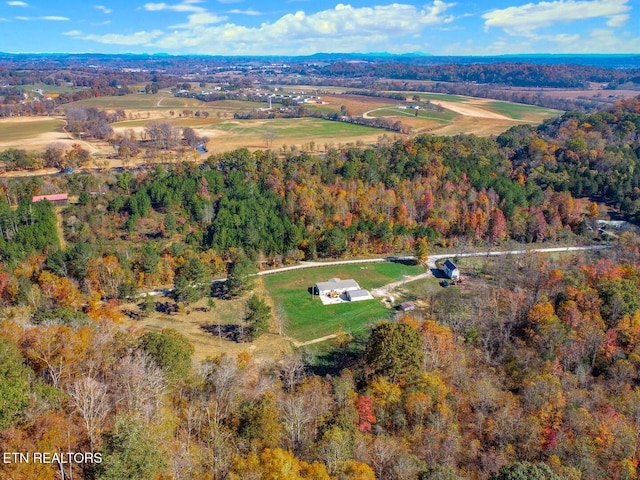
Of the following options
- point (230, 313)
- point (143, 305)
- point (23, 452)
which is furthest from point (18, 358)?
point (230, 313)

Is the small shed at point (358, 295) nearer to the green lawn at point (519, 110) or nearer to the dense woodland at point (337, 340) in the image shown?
the dense woodland at point (337, 340)

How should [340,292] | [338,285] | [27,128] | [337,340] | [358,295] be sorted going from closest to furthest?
[337,340]
[358,295]
[340,292]
[338,285]
[27,128]

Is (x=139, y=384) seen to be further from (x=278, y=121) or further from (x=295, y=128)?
(x=278, y=121)

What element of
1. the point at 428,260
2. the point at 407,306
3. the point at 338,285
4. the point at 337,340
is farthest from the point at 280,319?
the point at 428,260

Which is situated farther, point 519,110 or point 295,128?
point 519,110

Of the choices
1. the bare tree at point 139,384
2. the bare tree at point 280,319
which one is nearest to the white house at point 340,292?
the bare tree at point 280,319

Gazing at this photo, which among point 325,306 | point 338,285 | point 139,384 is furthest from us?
point 338,285
